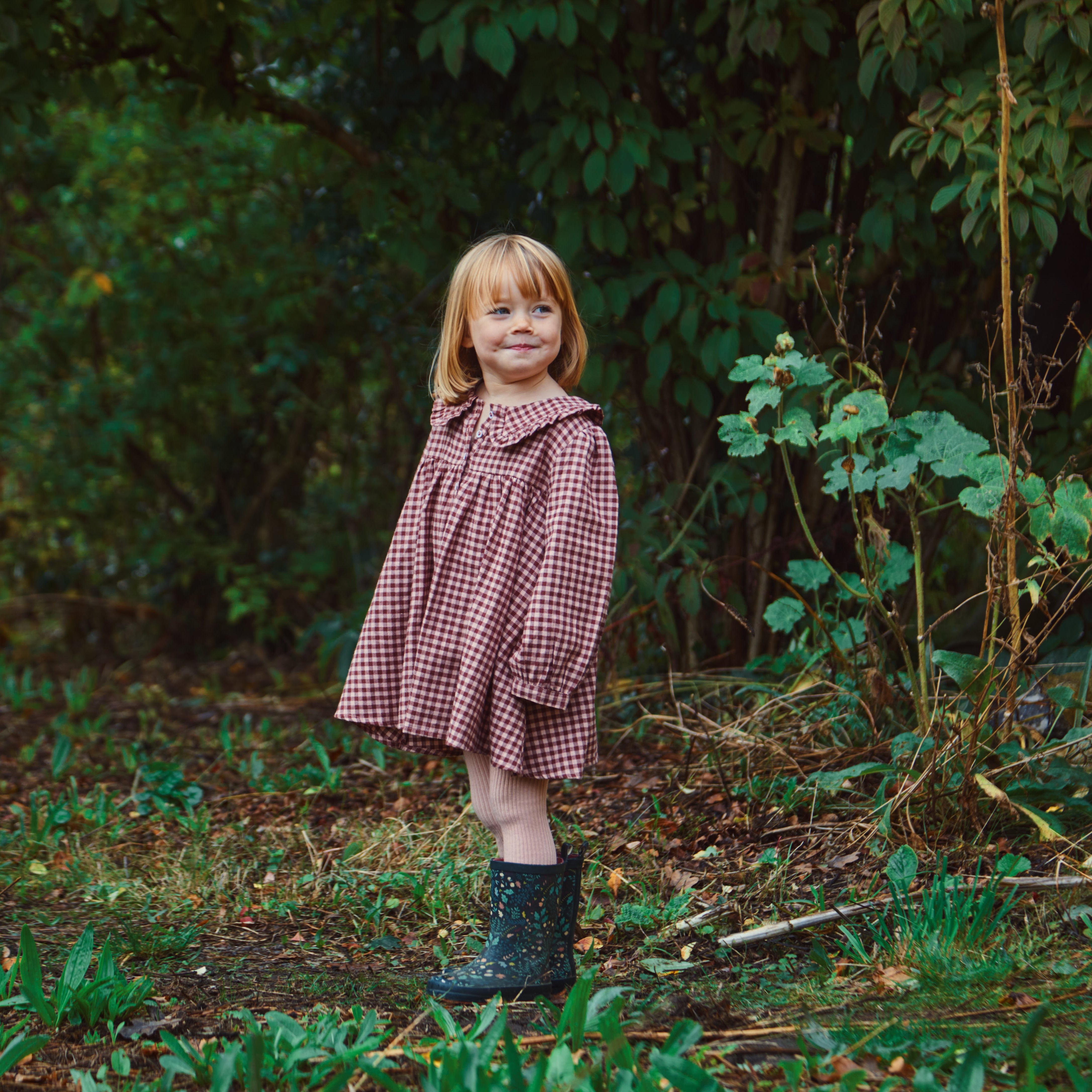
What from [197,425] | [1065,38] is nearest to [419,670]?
[1065,38]

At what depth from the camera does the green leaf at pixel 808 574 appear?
3008mm

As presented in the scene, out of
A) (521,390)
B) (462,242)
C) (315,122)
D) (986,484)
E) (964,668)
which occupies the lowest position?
(964,668)

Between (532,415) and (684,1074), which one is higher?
(532,415)

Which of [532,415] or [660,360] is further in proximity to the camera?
[660,360]

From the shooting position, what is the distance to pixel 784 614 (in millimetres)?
2904

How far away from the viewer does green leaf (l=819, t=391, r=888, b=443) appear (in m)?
2.49

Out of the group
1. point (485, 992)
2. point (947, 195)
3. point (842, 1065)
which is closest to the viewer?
point (842, 1065)

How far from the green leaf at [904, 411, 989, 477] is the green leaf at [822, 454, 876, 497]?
113 millimetres

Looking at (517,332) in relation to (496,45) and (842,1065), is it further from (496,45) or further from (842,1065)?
(842,1065)

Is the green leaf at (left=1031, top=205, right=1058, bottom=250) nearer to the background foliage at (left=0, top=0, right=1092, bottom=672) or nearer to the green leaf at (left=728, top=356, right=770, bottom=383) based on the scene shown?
the background foliage at (left=0, top=0, right=1092, bottom=672)

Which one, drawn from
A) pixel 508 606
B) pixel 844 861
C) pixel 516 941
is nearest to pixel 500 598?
pixel 508 606

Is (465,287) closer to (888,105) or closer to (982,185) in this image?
(982,185)

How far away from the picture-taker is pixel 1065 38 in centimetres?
260

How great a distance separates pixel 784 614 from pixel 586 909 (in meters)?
0.89
